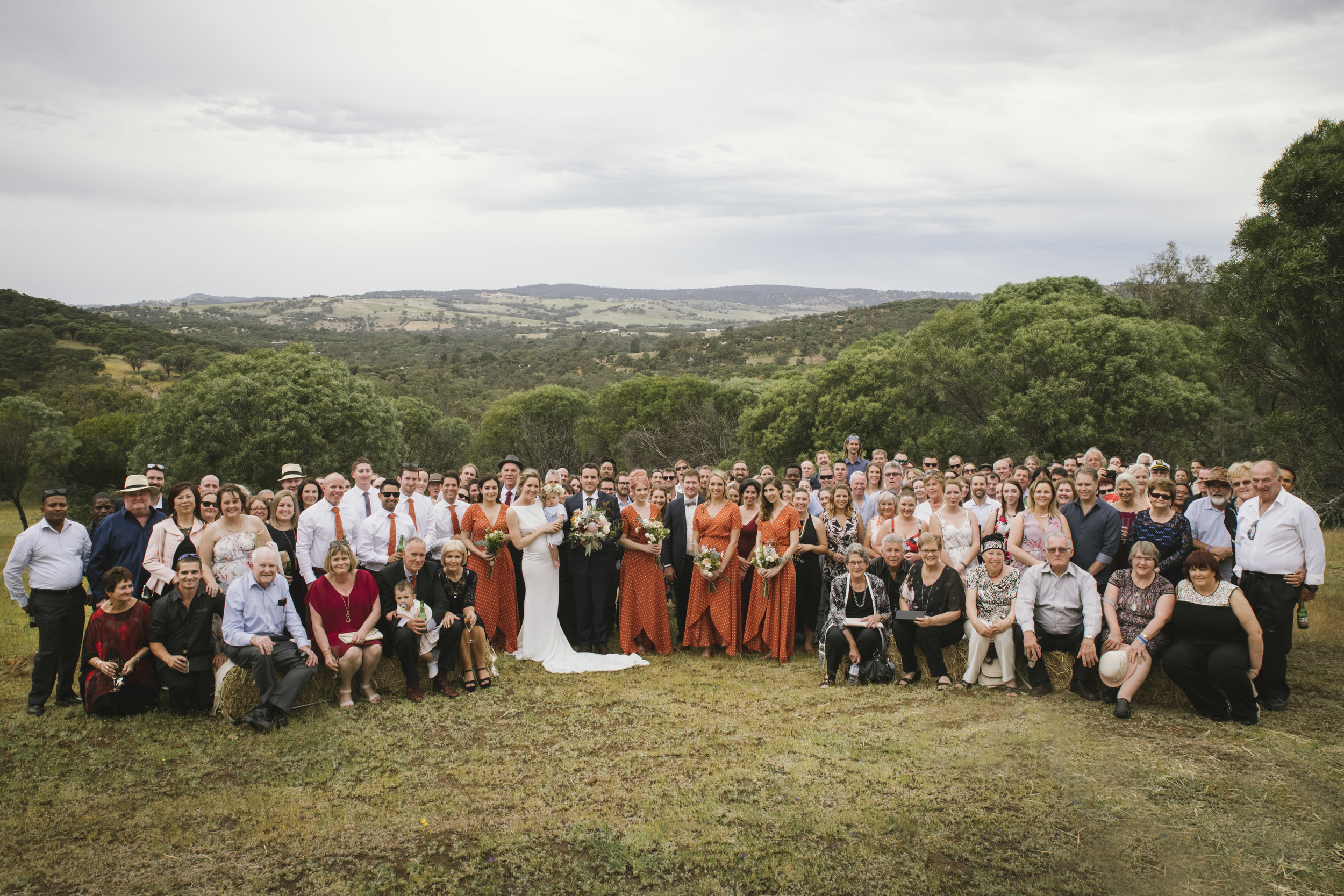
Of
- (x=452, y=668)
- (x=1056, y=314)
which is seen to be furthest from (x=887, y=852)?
(x=1056, y=314)

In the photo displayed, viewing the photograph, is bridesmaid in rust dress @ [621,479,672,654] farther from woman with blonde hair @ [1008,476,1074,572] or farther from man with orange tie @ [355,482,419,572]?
woman with blonde hair @ [1008,476,1074,572]

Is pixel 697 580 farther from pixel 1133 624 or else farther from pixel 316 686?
pixel 1133 624

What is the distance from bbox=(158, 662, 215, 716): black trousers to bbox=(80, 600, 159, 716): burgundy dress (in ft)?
0.53

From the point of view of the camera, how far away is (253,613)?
22.1ft

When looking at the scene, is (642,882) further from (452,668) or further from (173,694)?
(173,694)

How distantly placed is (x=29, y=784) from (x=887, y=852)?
5884 millimetres

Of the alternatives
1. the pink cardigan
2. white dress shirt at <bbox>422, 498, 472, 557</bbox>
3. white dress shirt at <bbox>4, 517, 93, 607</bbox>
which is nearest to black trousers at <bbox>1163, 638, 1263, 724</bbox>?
white dress shirt at <bbox>422, 498, 472, 557</bbox>

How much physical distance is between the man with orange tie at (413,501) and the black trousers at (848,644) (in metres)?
4.50

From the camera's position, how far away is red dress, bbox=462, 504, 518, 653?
870cm

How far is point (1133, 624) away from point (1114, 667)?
45 cm

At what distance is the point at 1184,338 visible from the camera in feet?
87.7

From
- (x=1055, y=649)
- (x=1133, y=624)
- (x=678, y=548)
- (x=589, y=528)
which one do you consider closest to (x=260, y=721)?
(x=589, y=528)

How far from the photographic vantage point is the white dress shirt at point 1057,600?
702 cm

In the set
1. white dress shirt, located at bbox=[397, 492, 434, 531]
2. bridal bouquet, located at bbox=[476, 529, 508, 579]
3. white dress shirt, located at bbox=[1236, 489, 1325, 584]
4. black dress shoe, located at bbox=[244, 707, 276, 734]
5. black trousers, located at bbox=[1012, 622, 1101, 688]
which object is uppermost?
white dress shirt, located at bbox=[1236, 489, 1325, 584]
